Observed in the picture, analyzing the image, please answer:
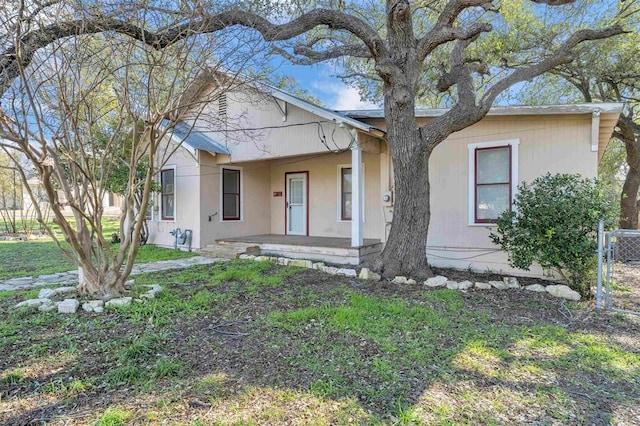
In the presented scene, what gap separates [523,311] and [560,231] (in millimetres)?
1485

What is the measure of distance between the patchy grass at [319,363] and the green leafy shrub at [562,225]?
→ 0.98 metres

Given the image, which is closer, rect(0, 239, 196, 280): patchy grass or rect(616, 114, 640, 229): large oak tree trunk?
rect(0, 239, 196, 280): patchy grass

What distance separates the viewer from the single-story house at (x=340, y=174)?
275 inches

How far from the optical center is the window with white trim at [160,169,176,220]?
410 inches

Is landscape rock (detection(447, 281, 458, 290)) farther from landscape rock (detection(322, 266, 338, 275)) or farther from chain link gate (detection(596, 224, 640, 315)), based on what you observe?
landscape rock (detection(322, 266, 338, 275))

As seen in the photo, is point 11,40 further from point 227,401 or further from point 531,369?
point 531,369

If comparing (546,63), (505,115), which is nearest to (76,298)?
(505,115)

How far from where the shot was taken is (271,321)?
428 centimetres

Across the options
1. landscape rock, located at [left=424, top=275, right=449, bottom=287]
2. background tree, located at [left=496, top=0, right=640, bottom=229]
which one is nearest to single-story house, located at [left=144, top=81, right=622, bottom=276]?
landscape rock, located at [left=424, top=275, right=449, bottom=287]

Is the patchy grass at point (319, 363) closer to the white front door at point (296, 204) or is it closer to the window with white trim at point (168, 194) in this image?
the window with white trim at point (168, 194)

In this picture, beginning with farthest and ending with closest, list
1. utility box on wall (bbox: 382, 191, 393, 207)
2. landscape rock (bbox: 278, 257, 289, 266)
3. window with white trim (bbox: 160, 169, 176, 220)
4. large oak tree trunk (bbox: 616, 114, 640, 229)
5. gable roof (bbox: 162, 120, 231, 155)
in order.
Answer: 1. large oak tree trunk (bbox: 616, 114, 640, 229)
2. window with white trim (bbox: 160, 169, 176, 220)
3. gable roof (bbox: 162, 120, 231, 155)
4. utility box on wall (bbox: 382, 191, 393, 207)
5. landscape rock (bbox: 278, 257, 289, 266)

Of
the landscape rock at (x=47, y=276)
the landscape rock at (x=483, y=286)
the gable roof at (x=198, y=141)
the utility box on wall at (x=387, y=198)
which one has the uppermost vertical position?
the gable roof at (x=198, y=141)

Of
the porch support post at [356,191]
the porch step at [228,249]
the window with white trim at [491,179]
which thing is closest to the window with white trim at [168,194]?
the porch step at [228,249]

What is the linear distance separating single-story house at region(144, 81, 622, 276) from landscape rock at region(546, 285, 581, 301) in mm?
1283
